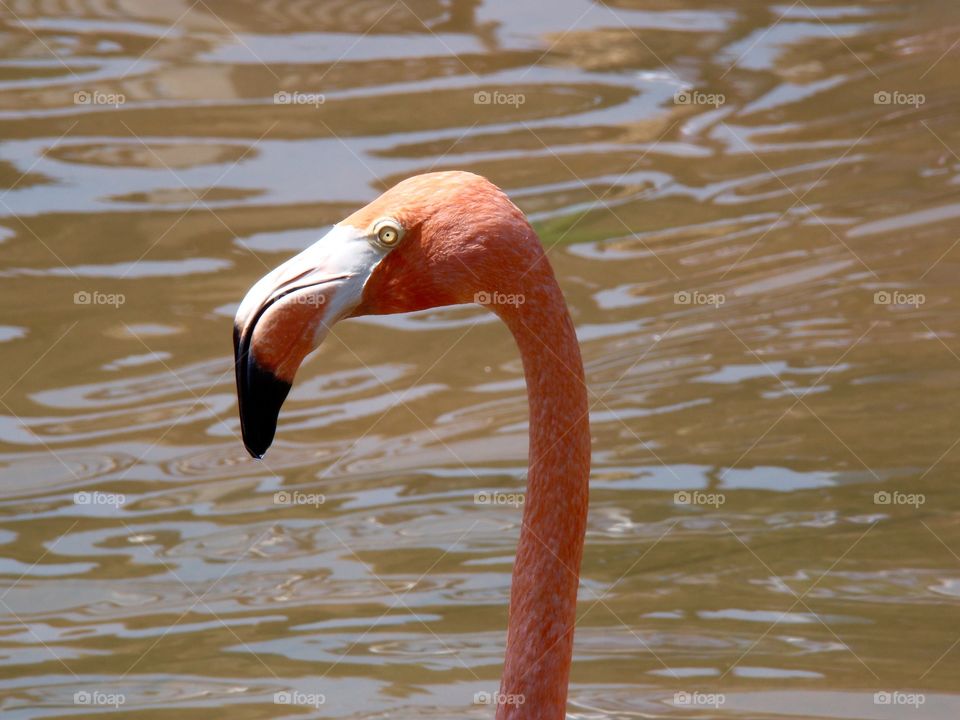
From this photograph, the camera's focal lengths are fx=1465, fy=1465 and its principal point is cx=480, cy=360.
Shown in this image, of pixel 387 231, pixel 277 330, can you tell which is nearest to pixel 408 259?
pixel 387 231

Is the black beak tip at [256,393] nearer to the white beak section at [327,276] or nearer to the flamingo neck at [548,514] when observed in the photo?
the white beak section at [327,276]

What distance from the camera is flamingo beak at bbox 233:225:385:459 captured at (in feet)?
8.92

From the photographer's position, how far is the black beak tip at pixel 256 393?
2.73 meters

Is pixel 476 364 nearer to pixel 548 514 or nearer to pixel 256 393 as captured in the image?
pixel 548 514

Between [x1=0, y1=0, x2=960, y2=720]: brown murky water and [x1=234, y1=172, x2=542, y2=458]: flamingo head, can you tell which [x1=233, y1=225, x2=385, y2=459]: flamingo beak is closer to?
[x1=234, y1=172, x2=542, y2=458]: flamingo head

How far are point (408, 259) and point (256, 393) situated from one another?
41 centimetres

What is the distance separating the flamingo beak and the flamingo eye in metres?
0.12

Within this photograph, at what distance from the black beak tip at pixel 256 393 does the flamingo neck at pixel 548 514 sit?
512mm

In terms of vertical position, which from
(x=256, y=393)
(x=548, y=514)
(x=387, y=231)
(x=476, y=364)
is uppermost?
(x=476, y=364)

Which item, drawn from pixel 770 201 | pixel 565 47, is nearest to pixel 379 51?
pixel 565 47

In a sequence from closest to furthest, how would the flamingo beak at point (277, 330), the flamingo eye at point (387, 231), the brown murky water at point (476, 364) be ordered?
the flamingo beak at point (277, 330) < the flamingo eye at point (387, 231) < the brown murky water at point (476, 364)

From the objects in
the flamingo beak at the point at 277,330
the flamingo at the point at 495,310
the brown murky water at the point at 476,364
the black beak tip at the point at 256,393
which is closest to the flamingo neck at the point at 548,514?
the flamingo at the point at 495,310

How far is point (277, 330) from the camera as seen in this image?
271 cm

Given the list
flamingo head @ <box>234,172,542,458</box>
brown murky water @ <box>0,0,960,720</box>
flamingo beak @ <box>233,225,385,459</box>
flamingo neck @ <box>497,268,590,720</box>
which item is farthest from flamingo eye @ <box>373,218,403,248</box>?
brown murky water @ <box>0,0,960,720</box>
